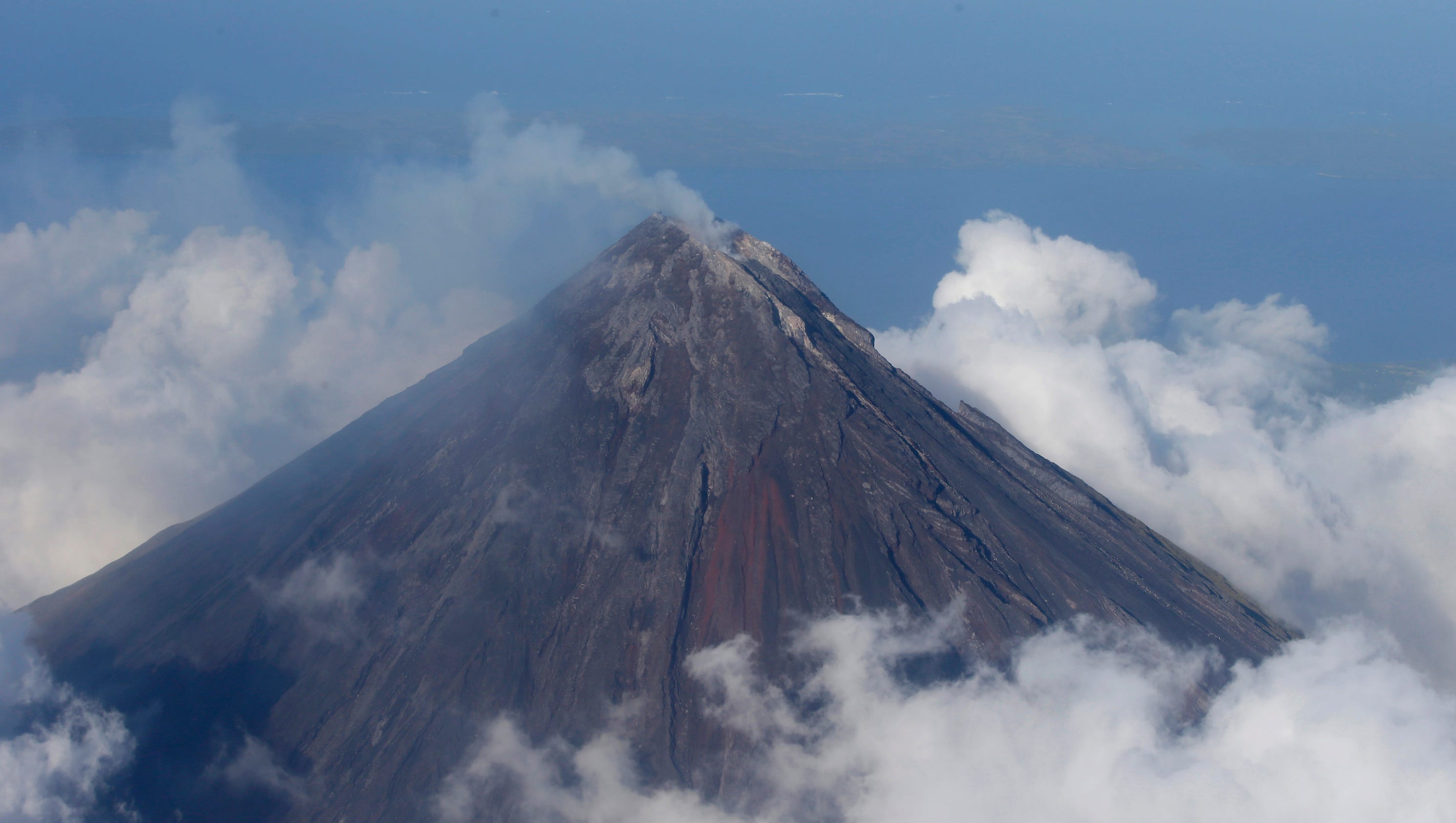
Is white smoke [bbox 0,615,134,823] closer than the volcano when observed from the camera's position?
Yes

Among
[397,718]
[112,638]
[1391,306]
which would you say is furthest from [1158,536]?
[1391,306]

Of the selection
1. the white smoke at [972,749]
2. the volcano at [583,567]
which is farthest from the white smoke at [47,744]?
the white smoke at [972,749]

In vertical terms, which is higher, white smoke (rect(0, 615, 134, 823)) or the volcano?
the volcano

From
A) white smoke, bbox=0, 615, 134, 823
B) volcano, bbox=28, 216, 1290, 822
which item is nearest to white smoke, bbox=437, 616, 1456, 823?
volcano, bbox=28, 216, 1290, 822

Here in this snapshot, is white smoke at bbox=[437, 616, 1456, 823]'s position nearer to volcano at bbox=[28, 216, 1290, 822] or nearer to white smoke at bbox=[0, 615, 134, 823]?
volcano at bbox=[28, 216, 1290, 822]

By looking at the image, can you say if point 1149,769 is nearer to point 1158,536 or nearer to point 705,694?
point 705,694

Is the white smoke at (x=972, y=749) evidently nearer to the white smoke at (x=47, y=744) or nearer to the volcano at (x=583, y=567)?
the volcano at (x=583, y=567)
